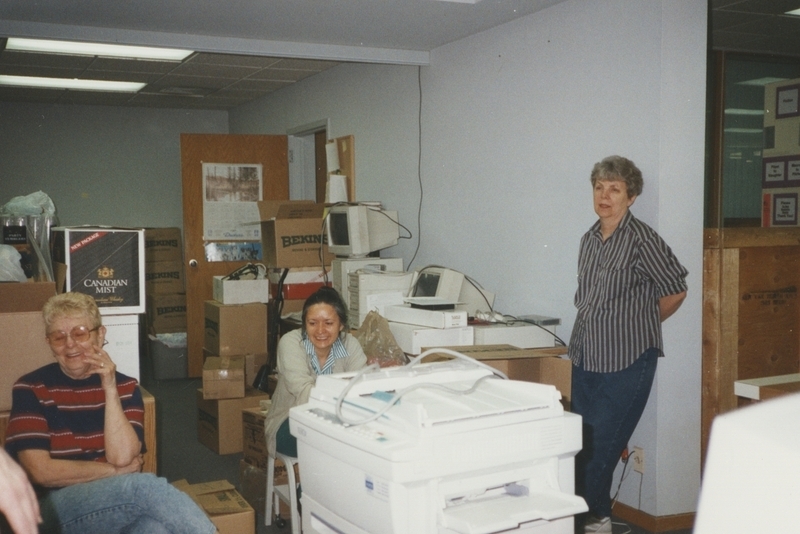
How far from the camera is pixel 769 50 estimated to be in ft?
18.4

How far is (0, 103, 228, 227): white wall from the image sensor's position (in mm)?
7699

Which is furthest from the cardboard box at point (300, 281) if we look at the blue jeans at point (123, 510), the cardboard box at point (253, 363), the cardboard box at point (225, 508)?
the blue jeans at point (123, 510)

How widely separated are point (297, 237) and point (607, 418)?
287cm

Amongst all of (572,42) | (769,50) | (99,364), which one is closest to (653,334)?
(572,42)

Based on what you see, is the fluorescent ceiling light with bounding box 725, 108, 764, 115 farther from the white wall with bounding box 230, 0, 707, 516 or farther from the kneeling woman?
the kneeling woman

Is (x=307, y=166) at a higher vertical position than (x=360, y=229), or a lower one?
higher

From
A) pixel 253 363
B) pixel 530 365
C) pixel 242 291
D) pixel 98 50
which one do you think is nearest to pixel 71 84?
pixel 98 50

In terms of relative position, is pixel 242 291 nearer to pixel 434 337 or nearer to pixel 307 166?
pixel 307 166

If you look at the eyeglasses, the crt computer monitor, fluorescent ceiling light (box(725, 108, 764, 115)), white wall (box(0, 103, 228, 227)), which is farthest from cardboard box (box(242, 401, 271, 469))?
white wall (box(0, 103, 228, 227))

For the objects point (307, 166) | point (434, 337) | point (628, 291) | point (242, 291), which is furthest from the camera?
point (307, 166)

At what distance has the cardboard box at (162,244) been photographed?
7.36 m

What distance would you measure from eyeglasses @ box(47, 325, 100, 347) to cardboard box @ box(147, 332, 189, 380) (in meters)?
4.48

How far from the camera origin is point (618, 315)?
3043 mm

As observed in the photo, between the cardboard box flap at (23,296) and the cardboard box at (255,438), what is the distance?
1.34 meters
